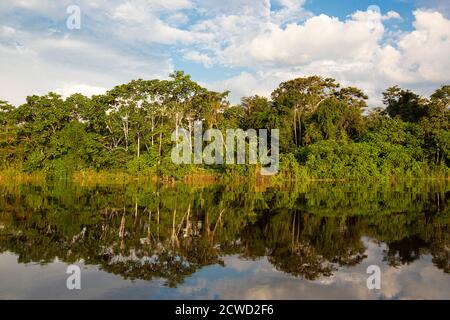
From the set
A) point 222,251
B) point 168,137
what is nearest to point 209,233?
point 222,251

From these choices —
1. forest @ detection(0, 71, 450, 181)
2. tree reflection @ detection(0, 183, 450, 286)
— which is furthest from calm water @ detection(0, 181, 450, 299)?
forest @ detection(0, 71, 450, 181)

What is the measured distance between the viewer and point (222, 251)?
26.2 feet

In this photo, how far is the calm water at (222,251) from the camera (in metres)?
5.80

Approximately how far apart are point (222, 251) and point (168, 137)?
74.1 ft

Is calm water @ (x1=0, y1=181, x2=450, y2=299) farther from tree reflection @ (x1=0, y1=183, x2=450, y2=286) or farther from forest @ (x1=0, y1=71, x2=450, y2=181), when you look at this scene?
forest @ (x1=0, y1=71, x2=450, y2=181)

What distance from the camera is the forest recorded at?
29.1 metres

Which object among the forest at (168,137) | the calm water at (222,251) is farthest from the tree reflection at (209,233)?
the forest at (168,137)

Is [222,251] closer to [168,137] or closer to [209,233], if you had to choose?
[209,233]

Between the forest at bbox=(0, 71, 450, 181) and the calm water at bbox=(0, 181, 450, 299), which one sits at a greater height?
the forest at bbox=(0, 71, 450, 181)

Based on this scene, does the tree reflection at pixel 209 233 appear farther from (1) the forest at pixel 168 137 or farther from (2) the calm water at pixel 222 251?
(1) the forest at pixel 168 137

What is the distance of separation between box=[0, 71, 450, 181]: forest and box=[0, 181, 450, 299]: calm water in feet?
52.5

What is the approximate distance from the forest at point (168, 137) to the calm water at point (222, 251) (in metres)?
16.0

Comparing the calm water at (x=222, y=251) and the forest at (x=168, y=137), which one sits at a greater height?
the forest at (x=168, y=137)
